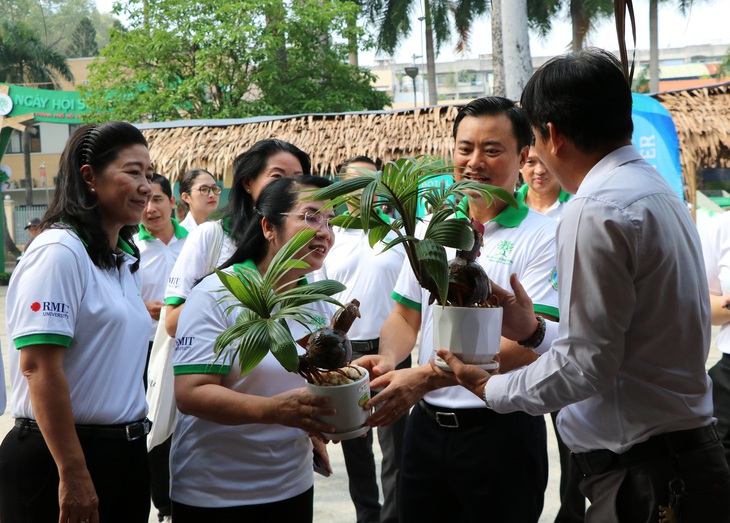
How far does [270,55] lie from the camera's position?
19.5 meters

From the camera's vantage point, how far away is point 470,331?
2029 mm

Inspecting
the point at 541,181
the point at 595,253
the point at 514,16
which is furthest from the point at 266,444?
the point at 514,16

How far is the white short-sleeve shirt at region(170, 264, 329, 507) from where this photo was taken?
2.21m

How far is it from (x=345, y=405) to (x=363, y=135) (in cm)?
983

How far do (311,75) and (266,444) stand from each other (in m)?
19.2

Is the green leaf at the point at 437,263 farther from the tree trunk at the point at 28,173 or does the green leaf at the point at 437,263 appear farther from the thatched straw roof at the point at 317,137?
the tree trunk at the point at 28,173

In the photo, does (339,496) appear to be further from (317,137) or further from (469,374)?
(317,137)

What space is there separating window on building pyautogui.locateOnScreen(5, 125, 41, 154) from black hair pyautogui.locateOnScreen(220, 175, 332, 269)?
37.9 meters

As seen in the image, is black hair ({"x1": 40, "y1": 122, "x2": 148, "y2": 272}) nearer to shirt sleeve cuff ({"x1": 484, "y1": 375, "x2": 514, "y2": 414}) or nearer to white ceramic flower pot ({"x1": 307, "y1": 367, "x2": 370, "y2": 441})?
white ceramic flower pot ({"x1": 307, "y1": 367, "x2": 370, "y2": 441})

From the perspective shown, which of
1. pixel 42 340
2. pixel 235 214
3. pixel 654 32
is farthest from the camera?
pixel 654 32

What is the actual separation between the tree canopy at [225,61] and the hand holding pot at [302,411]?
1771cm

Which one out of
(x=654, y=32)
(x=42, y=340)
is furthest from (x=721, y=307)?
(x=654, y=32)

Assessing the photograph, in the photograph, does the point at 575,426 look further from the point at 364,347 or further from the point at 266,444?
the point at 364,347

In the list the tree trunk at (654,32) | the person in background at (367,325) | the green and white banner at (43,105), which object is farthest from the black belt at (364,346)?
the tree trunk at (654,32)
